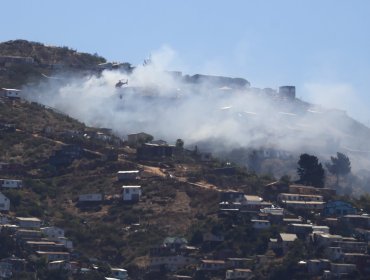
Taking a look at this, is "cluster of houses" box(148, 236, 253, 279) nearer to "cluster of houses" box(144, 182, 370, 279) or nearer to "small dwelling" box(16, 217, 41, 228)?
"cluster of houses" box(144, 182, 370, 279)

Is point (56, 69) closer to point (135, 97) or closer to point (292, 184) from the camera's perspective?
point (135, 97)

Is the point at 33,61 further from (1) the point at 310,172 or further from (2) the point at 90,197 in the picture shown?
(2) the point at 90,197

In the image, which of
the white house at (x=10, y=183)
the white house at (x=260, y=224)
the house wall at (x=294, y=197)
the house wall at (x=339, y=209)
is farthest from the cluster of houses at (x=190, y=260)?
the white house at (x=10, y=183)

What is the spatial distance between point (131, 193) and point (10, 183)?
9.32m

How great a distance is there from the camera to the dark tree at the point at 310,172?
135 m

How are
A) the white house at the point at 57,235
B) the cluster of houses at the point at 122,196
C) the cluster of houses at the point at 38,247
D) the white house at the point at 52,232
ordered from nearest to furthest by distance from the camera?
the cluster of houses at the point at 38,247
the white house at the point at 57,235
the white house at the point at 52,232
the cluster of houses at the point at 122,196

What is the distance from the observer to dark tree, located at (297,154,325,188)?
135 metres

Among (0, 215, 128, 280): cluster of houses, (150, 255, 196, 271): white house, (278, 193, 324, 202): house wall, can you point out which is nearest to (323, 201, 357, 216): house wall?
(278, 193, 324, 202): house wall

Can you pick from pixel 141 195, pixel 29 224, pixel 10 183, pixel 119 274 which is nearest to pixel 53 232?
pixel 29 224

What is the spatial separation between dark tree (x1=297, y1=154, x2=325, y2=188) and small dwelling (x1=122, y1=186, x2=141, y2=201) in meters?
16.1

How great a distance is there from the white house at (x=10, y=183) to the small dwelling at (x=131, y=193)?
319 inches

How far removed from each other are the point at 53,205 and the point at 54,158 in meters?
10.6

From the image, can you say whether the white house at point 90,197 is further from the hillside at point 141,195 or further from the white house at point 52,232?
the white house at point 52,232

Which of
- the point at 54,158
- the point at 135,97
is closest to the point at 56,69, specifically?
the point at 135,97
